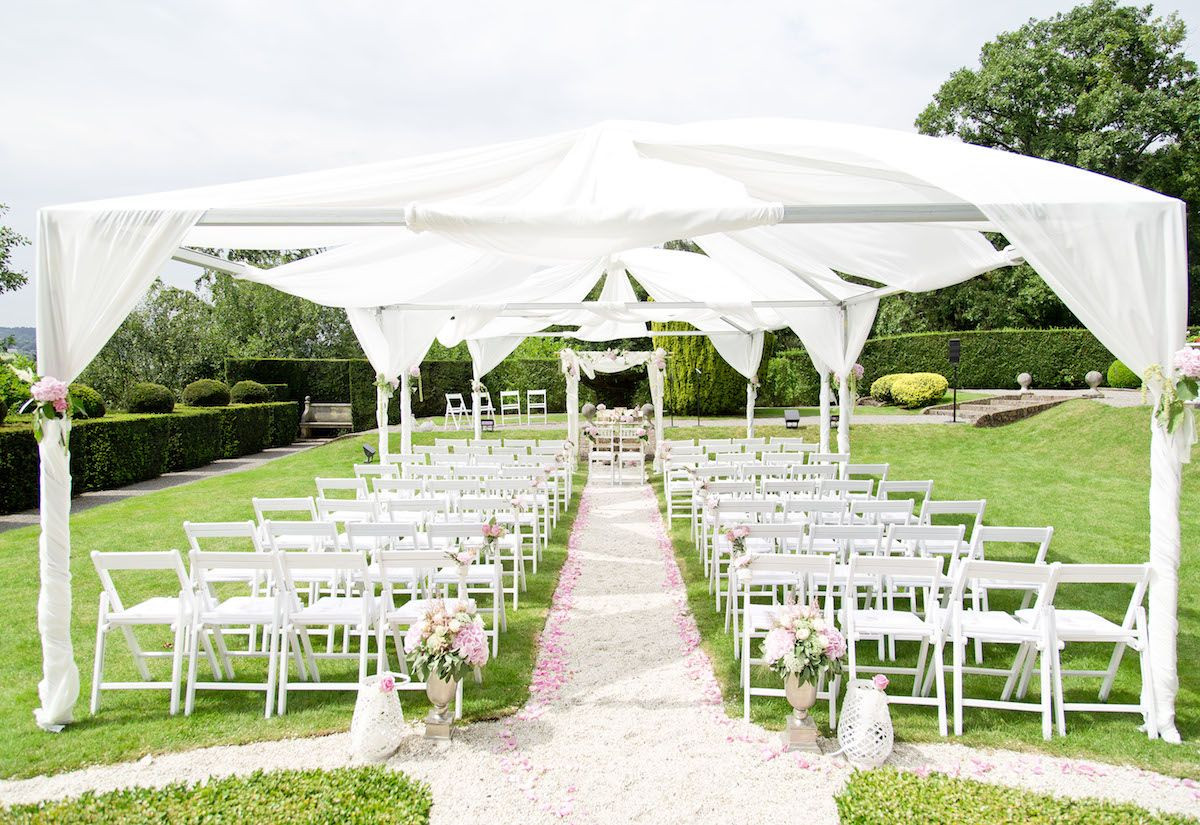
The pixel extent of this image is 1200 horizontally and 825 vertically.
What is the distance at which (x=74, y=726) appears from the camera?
4176 millimetres

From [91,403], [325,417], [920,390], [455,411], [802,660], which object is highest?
[91,403]

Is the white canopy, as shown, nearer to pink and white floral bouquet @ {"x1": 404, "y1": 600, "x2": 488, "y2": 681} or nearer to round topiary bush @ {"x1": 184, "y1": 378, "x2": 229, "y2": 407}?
pink and white floral bouquet @ {"x1": 404, "y1": 600, "x2": 488, "y2": 681}

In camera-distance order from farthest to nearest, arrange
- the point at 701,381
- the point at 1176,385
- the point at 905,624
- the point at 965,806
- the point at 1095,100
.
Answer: the point at 1095,100, the point at 701,381, the point at 905,624, the point at 1176,385, the point at 965,806

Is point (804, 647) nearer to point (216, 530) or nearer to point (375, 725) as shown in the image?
point (375, 725)

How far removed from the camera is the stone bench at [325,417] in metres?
22.2

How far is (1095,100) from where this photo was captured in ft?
80.1

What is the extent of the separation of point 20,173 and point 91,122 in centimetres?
1118

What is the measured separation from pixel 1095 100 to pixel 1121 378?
910 centimetres

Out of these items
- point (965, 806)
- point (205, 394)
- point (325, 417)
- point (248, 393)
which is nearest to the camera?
point (965, 806)

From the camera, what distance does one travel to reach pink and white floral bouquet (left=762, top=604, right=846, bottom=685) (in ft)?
12.6

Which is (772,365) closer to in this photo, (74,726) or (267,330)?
(267,330)

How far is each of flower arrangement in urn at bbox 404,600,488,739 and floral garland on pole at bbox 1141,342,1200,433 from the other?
3598mm

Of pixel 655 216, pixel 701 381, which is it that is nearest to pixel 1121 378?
pixel 701 381

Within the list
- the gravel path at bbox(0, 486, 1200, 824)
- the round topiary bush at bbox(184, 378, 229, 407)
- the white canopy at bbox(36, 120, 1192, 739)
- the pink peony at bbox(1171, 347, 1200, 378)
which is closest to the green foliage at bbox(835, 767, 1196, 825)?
the gravel path at bbox(0, 486, 1200, 824)
